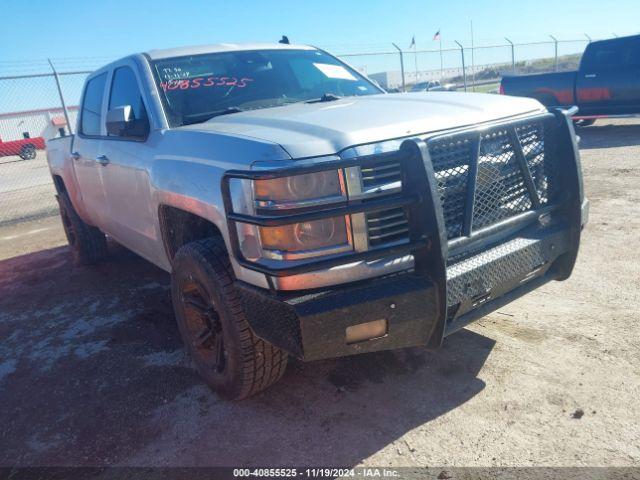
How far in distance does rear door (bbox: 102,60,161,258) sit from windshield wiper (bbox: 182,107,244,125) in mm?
276

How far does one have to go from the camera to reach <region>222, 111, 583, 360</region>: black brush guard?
2.16 metres

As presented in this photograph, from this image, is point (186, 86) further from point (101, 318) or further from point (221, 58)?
point (101, 318)

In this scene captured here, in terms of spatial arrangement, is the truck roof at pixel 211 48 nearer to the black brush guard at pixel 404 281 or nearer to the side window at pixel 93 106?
the side window at pixel 93 106

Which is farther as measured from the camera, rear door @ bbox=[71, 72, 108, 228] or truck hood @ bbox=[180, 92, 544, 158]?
rear door @ bbox=[71, 72, 108, 228]

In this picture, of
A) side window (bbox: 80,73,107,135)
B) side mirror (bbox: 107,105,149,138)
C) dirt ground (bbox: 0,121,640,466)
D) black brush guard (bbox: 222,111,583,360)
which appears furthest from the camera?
side window (bbox: 80,73,107,135)

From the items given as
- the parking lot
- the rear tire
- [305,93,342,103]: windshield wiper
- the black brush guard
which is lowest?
the parking lot

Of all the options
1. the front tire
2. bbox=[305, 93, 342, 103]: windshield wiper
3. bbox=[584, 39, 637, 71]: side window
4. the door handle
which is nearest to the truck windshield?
bbox=[305, 93, 342, 103]: windshield wiper

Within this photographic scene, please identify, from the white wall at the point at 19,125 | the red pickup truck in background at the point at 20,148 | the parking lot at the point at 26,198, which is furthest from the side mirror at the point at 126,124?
the white wall at the point at 19,125

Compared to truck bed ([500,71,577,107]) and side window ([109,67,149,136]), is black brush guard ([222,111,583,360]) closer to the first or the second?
side window ([109,67,149,136])

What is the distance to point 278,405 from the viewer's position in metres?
2.85

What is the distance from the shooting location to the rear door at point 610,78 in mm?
10186

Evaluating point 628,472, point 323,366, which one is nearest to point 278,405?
point 323,366

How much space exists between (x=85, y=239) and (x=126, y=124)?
2.88 metres

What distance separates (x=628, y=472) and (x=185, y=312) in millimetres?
2324
